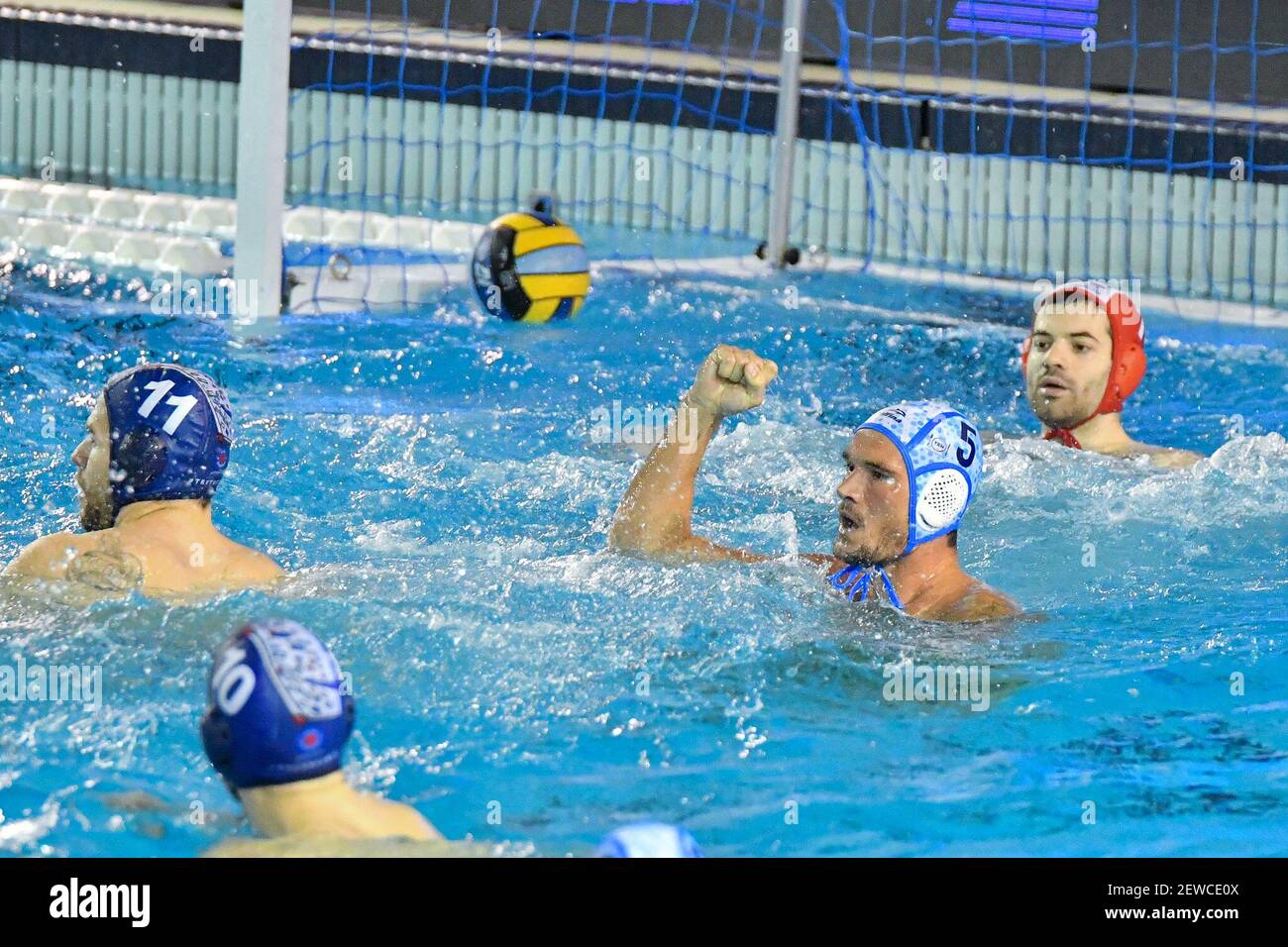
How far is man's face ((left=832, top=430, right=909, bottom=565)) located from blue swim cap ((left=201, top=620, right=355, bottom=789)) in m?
1.64

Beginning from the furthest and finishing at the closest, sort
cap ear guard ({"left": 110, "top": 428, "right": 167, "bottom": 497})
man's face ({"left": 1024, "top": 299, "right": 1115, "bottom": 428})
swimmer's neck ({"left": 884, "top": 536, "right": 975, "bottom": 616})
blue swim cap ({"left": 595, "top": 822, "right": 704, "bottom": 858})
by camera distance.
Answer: man's face ({"left": 1024, "top": 299, "right": 1115, "bottom": 428}) → swimmer's neck ({"left": 884, "top": 536, "right": 975, "bottom": 616}) → cap ear guard ({"left": 110, "top": 428, "right": 167, "bottom": 497}) → blue swim cap ({"left": 595, "top": 822, "right": 704, "bottom": 858})

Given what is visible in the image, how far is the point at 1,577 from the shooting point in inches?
151

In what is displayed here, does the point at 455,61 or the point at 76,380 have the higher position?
the point at 455,61

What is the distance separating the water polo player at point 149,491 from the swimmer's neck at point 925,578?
144 centimetres

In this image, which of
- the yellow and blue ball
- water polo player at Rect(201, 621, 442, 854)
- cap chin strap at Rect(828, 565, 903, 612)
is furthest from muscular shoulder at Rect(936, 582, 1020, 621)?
the yellow and blue ball

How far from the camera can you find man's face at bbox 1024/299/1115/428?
558cm

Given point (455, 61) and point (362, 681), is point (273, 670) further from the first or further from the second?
point (455, 61)

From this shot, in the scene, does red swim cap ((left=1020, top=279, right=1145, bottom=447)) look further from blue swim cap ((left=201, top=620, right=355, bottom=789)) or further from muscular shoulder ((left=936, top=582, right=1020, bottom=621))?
blue swim cap ((left=201, top=620, right=355, bottom=789))

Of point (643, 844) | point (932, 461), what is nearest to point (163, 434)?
point (932, 461)

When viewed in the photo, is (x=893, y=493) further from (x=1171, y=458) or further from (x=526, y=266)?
(x=526, y=266)

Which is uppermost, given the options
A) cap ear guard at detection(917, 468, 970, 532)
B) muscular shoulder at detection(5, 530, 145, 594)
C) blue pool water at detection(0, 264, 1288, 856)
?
cap ear guard at detection(917, 468, 970, 532)

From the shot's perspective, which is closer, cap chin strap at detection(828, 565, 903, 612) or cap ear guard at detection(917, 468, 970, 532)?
cap ear guard at detection(917, 468, 970, 532)
